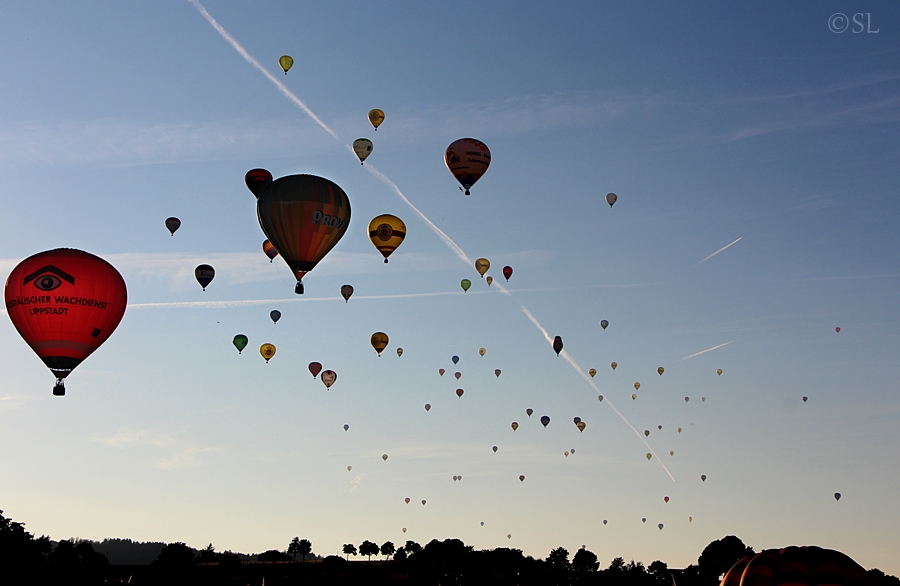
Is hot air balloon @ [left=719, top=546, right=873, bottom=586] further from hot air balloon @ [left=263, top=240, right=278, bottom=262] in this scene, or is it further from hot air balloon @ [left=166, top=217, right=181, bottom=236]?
hot air balloon @ [left=166, top=217, right=181, bottom=236]

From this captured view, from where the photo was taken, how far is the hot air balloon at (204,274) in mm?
57906

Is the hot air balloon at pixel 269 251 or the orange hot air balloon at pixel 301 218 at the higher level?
the hot air balloon at pixel 269 251

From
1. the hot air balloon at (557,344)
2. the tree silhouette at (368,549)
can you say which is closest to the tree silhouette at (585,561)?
the tree silhouette at (368,549)

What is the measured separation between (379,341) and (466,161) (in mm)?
13464

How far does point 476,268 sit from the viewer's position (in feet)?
223

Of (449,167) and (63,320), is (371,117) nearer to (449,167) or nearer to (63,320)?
(449,167)

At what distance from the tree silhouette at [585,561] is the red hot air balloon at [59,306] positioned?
402ft

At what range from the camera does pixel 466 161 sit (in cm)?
5969

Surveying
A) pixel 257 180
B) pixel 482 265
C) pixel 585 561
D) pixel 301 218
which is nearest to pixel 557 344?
pixel 482 265

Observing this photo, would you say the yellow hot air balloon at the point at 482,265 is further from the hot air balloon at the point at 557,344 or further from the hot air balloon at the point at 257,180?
the hot air balloon at the point at 257,180

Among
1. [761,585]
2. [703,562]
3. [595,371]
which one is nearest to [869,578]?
[761,585]

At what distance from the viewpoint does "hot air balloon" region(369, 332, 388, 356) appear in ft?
217

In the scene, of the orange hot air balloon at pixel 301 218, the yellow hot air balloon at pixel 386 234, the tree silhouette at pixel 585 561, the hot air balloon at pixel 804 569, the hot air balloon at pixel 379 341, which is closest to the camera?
the hot air balloon at pixel 804 569

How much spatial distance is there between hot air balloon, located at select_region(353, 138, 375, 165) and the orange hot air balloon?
12135 mm
